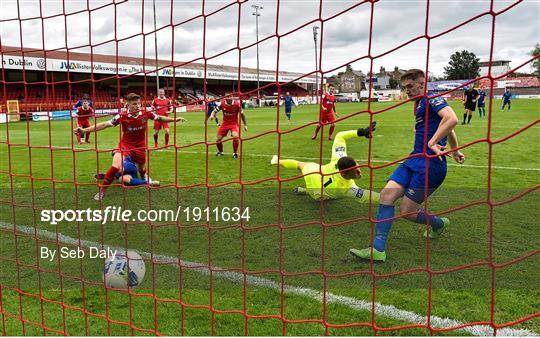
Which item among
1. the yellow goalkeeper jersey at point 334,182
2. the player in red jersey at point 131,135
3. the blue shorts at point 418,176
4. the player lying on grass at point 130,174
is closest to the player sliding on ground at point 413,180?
the blue shorts at point 418,176

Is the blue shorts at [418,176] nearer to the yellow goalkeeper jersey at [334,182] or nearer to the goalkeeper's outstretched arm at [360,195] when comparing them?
the goalkeeper's outstretched arm at [360,195]

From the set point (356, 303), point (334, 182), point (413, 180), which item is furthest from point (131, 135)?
point (356, 303)

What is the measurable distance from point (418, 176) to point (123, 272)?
247 cm

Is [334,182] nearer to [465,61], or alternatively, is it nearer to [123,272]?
[123,272]

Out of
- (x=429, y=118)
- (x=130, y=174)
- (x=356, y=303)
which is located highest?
(x=429, y=118)

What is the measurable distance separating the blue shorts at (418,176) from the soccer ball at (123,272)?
7.39 feet

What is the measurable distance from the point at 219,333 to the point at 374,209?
3.13m

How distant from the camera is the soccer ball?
136 inches

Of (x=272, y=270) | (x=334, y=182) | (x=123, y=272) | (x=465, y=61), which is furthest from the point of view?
→ (x=465, y=61)

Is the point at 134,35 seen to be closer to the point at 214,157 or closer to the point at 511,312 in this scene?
the point at 511,312

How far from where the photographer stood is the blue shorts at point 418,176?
150 inches

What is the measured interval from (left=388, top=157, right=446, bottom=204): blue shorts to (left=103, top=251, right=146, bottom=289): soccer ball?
2.25m

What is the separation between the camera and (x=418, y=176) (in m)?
3.81

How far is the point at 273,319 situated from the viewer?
2.97 m
